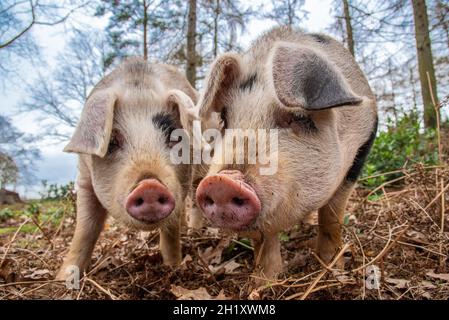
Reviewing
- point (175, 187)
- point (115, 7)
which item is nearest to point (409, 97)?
point (115, 7)

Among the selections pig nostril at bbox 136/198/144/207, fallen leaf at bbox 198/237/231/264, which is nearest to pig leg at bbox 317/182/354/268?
fallen leaf at bbox 198/237/231/264

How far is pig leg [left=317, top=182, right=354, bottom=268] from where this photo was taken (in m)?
3.83

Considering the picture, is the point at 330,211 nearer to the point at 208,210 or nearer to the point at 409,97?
the point at 208,210

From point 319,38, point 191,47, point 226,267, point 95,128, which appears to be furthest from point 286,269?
point 191,47

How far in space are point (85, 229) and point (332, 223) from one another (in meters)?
2.39

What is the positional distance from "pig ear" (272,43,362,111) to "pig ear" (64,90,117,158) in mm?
1553

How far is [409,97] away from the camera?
52.5 ft

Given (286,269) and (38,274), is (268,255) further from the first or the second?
(38,274)

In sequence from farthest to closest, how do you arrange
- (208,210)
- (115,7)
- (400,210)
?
(115,7) < (400,210) < (208,210)

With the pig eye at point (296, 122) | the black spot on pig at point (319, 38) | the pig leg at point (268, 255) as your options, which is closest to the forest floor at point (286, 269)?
the pig leg at point (268, 255)

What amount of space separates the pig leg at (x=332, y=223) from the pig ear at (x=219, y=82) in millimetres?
1437

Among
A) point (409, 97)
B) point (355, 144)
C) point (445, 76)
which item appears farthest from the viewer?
point (409, 97)

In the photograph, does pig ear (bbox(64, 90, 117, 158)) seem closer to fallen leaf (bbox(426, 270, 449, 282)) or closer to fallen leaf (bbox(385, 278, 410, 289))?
fallen leaf (bbox(385, 278, 410, 289))
